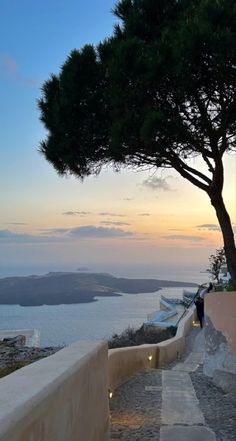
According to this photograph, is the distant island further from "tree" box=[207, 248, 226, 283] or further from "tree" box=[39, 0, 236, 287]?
"tree" box=[39, 0, 236, 287]

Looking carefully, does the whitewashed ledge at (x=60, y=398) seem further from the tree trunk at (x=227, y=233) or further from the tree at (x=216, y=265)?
the tree at (x=216, y=265)

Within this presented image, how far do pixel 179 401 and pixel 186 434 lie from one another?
1.87 m

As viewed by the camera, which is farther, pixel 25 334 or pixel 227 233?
pixel 25 334

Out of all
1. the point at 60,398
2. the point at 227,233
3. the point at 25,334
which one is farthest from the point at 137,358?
the point at 25,334

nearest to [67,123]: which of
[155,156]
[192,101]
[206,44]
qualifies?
[155,156]

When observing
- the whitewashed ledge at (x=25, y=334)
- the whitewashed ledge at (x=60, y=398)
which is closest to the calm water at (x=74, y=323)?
the whitewashed ledge at (x=25, y=334)

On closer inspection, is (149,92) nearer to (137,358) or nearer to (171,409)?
(171,409)

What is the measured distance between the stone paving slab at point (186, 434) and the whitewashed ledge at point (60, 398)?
0.93m

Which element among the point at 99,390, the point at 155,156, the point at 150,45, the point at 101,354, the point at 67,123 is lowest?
the point at 99,390

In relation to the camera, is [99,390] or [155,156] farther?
[155,156]

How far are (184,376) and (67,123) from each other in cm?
513

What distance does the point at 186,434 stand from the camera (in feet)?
17.7

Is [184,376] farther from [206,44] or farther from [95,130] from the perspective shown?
[206,44]

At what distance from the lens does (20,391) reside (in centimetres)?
249
